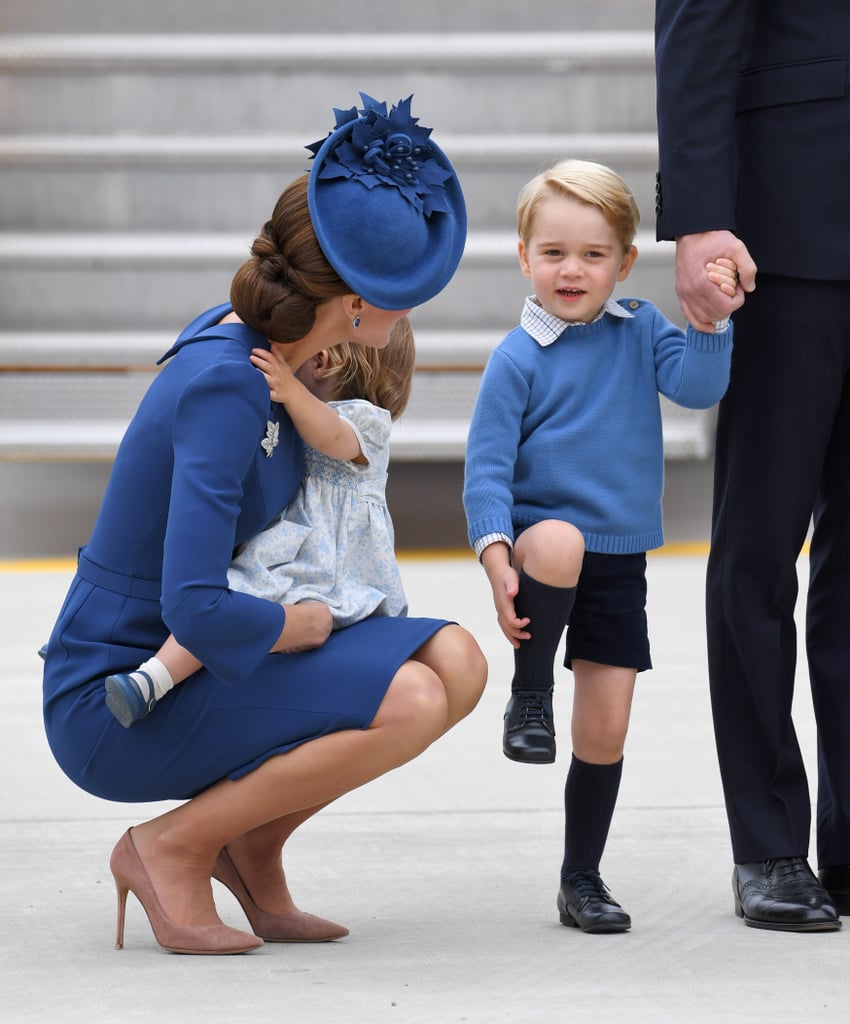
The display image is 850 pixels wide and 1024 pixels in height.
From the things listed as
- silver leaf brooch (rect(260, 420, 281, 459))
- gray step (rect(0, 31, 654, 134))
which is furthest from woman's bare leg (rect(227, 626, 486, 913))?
gray step (rect(0, 31, 654, 134))

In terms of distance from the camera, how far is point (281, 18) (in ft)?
28.2

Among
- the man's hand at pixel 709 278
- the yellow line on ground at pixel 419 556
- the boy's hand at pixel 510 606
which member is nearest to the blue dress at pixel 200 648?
the boy's hand at pixel 510 606

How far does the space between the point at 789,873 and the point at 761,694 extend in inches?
10.7

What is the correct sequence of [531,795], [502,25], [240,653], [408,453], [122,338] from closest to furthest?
[240,653] < [531,795] < [408,453] < [122,338] < [502,25]

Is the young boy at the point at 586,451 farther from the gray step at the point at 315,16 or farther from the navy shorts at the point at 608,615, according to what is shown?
the gray step at the point at 315,16

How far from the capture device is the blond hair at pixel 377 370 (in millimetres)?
2711

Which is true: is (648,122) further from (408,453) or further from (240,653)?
(240,653)

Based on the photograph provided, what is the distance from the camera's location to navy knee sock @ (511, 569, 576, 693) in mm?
2539

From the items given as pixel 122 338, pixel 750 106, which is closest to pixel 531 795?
pixel 750 106

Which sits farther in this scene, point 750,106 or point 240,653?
point 750,106

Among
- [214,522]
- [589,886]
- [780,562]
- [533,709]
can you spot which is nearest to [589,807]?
[589,886]

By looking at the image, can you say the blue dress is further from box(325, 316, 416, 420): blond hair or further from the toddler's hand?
the toddler's hand

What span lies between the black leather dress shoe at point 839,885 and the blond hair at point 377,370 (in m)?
0.99

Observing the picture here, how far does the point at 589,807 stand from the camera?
2.68 m
